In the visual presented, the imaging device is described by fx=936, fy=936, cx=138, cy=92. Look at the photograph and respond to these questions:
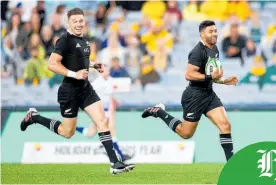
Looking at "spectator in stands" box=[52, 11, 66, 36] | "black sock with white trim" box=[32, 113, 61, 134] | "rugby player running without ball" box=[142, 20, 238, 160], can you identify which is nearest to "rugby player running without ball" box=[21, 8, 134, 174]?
"black sock with white trim" box=[32, 113, 61, 134]

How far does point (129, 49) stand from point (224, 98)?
256cm

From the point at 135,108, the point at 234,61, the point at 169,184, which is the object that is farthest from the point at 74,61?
the point at 234,61

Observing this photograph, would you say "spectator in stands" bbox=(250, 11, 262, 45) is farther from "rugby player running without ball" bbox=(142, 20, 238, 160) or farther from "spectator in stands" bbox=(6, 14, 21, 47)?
"rugby player running without ball" bbox=(142, 20, 238, 160)

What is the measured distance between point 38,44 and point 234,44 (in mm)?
4648

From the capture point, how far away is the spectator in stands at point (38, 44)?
72.9ft

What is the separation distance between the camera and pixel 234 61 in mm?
21484

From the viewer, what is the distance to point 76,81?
564 inches

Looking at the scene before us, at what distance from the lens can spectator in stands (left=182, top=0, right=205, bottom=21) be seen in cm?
2180

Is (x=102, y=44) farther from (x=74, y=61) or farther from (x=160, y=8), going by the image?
(x=74, y=61)

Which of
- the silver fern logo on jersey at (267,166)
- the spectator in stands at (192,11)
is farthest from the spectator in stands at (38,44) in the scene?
the silver fern logo on jersey at (267,166)

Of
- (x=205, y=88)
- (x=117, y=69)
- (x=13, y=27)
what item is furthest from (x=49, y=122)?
(x=13, y=27)

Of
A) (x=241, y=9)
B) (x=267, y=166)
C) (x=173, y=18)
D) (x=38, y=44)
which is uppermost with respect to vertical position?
(x=241, y=9)

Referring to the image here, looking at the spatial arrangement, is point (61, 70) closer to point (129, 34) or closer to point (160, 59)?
point (160, 59)

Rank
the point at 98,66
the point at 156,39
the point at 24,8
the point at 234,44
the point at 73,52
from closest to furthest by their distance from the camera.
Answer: the point at 73,52
the point at 98,66
the point at 234,44
the point at 156,39
the point at 24,8
